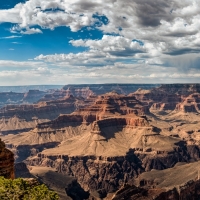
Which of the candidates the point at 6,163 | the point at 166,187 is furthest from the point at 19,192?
the point at 166,187

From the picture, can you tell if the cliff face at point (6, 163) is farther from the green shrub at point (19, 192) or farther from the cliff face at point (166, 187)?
the cliff face at point (166, 187)

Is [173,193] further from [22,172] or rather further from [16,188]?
[16,188]

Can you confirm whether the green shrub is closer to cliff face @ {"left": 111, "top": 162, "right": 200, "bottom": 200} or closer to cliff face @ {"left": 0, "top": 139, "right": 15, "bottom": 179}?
cliff face @ {"left": 0, "top": 139, "right": 15, "bottom": 179}

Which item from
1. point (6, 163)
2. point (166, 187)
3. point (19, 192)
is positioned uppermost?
point (19, 192)

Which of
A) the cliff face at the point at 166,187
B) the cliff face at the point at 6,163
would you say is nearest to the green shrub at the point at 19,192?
the cliff face at the point at 6,163

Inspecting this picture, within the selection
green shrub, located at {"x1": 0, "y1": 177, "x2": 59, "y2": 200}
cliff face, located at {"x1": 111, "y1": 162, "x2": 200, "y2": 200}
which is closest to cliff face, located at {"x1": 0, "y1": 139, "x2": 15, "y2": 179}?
green shrub, located at {"x1": 0, "y1": 177, "x2": 59, "y2": 200}

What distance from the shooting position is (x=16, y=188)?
3169cm

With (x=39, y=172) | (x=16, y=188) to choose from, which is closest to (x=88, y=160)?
(x=39, y=172)

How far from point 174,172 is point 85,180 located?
5917 centimetres

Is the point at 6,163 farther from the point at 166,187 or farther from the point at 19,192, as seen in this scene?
the point at 166,187

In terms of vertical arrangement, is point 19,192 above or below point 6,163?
above

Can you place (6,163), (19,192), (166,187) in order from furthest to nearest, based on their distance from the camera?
1. (166,187)
2. (6,163)
3. (19,192)

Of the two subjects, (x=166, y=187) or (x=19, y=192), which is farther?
(x=166, y=187)

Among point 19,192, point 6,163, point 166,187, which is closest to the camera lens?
point 19,192
